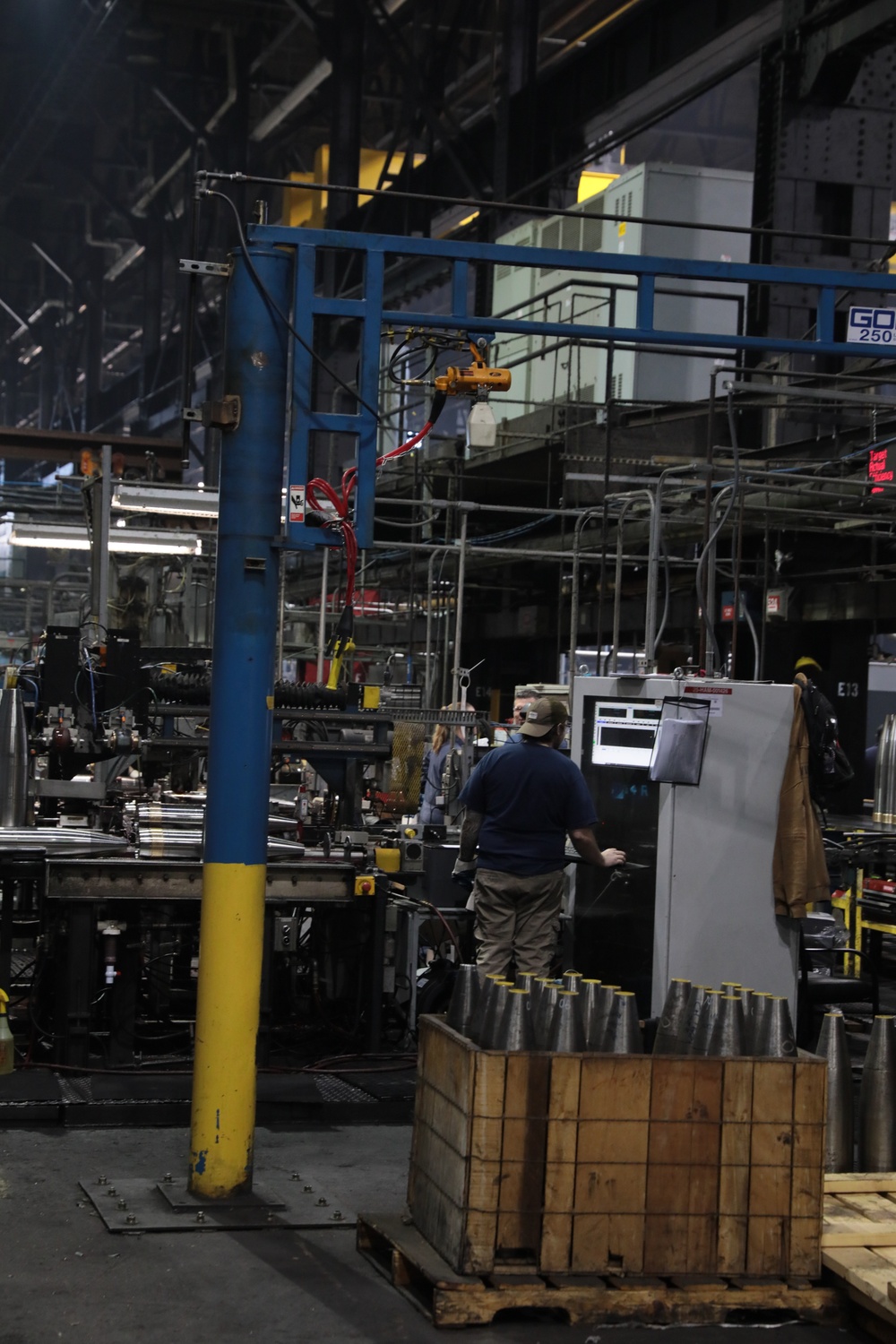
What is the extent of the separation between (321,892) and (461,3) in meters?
13.5

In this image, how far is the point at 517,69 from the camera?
16.6 metres

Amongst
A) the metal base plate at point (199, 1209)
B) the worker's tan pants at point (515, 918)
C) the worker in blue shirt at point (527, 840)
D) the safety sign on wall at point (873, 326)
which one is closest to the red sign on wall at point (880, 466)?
the safety sign on wall at point (873, 326)

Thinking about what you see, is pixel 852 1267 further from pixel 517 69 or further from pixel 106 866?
pixel 517 69

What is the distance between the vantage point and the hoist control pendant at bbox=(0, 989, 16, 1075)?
7414 millimetres

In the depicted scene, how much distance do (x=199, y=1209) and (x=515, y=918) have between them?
260cm

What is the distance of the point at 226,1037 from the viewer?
5918 millimetres

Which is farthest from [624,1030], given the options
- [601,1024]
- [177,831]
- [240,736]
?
[177,831]

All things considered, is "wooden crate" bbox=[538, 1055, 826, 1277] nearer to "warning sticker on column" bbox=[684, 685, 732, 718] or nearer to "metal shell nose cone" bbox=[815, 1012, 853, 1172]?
"metal shell nose cone" bbox=[815, 1012, 853, 1172]

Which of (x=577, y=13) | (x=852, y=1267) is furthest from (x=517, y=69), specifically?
(x=852, y=1267)

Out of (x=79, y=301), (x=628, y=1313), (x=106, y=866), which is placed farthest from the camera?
(x=79, y=301)

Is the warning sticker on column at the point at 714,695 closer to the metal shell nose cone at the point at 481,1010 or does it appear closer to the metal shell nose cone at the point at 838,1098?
the metal shell nose cone at the point at 838,1098

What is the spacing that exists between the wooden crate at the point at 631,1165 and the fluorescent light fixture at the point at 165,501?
8195 mm

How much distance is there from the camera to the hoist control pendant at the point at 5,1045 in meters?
7.41

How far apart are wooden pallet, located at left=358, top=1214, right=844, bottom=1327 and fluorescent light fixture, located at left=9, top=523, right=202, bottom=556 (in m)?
8.89
